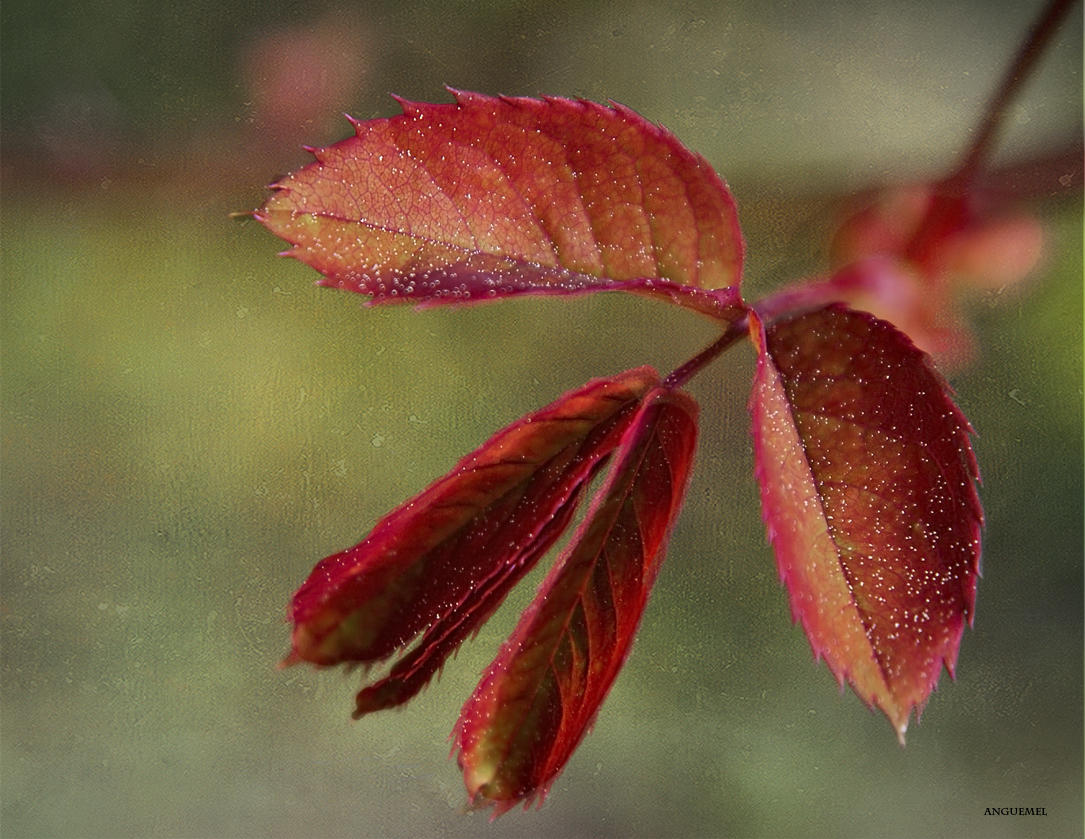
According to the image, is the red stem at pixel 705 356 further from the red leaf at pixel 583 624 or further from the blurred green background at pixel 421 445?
the blurred green background at pixel 421 445

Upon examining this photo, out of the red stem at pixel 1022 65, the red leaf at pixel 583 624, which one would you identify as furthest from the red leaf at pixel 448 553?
the red stem at pixel 1022 65

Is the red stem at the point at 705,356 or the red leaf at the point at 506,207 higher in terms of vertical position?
the red leaf at the point at 506,207

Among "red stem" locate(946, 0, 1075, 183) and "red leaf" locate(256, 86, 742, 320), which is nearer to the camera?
"red leaf" locate(256, 86, 742, 320)

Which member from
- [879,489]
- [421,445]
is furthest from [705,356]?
[421,445]

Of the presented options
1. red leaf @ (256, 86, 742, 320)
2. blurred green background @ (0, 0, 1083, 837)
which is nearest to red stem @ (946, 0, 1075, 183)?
blurred green background @ (0, 0, 1083, 837)

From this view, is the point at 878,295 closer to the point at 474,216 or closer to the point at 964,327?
the point at 964,327

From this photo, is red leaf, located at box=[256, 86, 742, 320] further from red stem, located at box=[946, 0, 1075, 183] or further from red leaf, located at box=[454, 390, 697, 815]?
red stem, located at box=[946, 0, 1075, 183]
